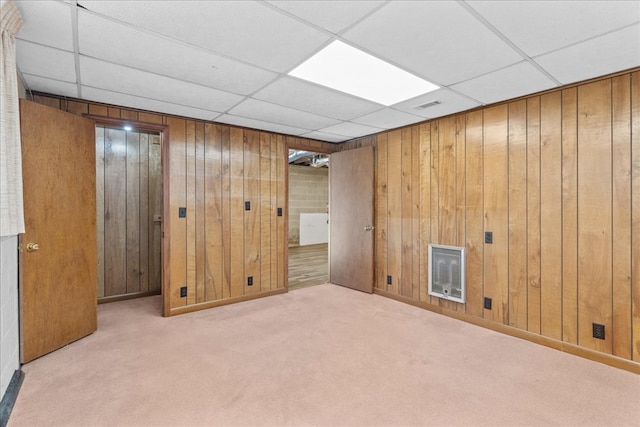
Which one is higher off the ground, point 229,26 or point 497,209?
point 229,26

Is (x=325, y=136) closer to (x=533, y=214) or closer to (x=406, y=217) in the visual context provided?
(x=406, y=217)

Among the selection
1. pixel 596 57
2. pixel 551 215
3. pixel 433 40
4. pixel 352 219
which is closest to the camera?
pixel 433 40

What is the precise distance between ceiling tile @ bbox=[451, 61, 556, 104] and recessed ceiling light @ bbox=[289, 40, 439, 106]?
0.33 m

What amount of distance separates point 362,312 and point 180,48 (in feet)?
10.2

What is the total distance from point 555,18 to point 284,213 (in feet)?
11.5

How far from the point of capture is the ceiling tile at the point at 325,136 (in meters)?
4.39

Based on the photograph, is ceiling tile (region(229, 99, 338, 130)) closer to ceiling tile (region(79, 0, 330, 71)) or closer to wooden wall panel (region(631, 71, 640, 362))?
ceiling tile (region(79, 0, 330, 71))

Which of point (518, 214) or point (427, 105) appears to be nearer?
point (518, 214)

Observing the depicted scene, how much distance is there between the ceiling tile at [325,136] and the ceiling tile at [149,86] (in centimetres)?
147

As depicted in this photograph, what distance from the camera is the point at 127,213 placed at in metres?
4.25

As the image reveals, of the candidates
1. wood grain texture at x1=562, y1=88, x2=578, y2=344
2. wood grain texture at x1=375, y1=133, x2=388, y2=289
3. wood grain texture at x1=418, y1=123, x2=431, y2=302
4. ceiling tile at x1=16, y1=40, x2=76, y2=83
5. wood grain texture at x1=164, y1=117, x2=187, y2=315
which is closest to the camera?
ceiling tile at x1=16, y1=40, x2=76, y2=83

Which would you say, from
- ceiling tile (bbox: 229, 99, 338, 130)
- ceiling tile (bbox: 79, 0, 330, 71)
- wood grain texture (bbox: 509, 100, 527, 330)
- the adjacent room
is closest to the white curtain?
the adjacent room

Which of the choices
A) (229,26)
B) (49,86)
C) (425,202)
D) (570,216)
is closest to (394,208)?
(425,202)

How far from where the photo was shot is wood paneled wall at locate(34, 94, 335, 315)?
356 centimetres
